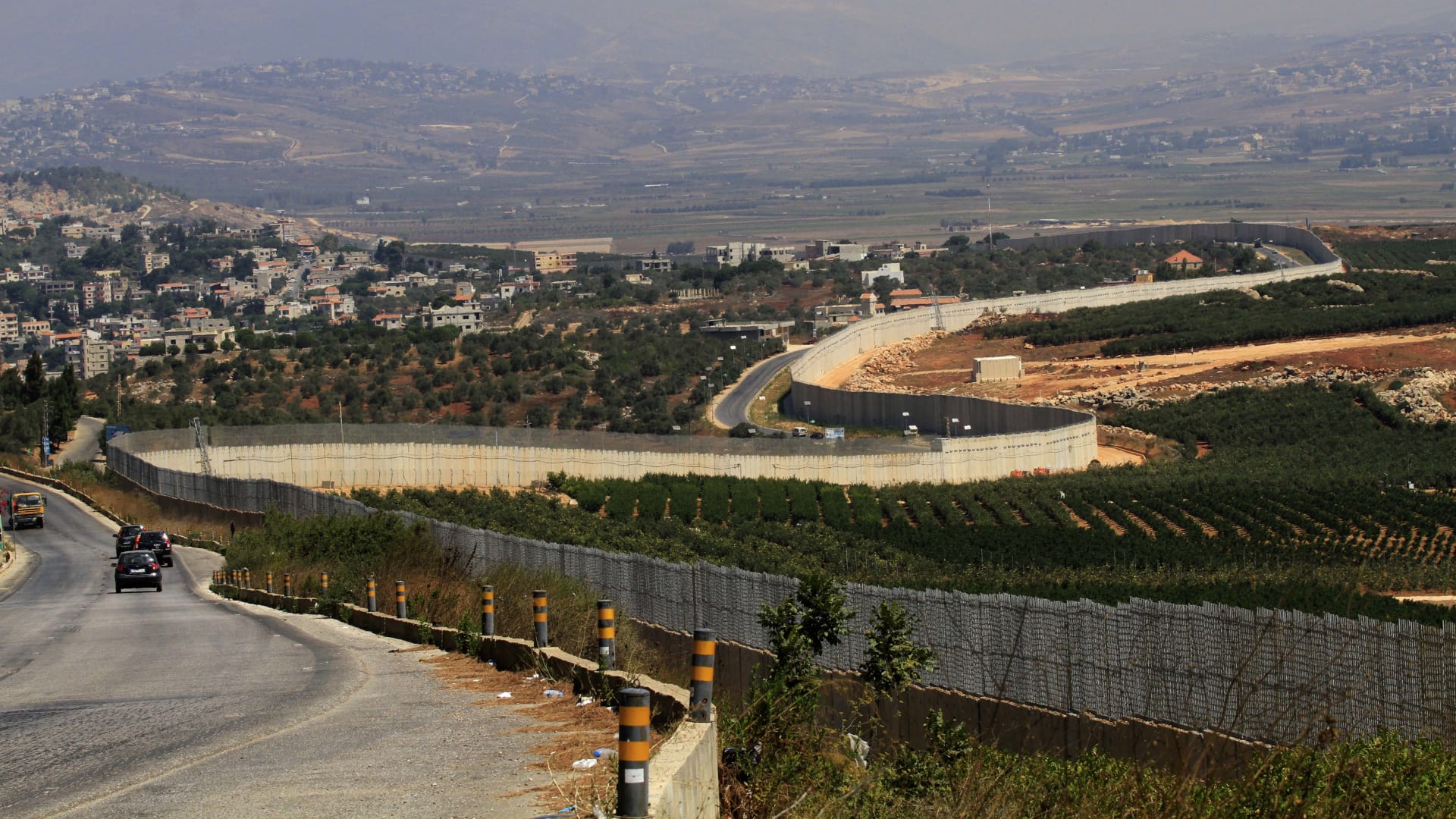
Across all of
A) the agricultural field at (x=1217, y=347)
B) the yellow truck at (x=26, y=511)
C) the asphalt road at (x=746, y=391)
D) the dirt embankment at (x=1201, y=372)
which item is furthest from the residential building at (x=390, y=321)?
the yellow truck at (x=26, y=511)

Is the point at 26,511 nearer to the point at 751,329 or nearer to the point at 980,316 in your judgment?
the point at 980,316

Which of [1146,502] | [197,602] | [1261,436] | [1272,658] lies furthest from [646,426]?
[1272,658]

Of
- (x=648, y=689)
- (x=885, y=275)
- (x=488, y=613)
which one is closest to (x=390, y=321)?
(x=885, y=275)

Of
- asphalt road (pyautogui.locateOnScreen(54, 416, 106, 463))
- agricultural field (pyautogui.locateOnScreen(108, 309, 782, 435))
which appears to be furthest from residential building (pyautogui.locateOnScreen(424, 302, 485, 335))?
asphalt road (pyautogui.locateOnScreen(54, 416, 106, 463))

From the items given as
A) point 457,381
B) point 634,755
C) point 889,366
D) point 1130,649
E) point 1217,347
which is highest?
point 634,755

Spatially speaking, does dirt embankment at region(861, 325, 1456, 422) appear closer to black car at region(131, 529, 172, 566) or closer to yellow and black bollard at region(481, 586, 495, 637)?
black car at region(131, 529, 172, 566)

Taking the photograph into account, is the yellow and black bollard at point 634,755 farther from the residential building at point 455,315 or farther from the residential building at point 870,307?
the residential building at point 455,315
